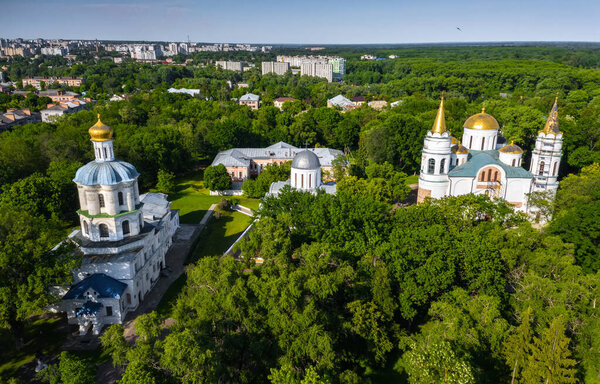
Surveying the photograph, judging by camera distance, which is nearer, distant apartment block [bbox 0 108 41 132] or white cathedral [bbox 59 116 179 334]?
white cathedral [bbox 59 116 179 334]

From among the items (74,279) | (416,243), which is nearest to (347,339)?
(416,243)

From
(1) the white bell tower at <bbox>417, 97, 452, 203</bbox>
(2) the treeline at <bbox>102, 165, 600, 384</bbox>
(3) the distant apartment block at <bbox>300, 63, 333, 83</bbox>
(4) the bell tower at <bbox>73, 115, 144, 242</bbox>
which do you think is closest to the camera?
(2) the treeline at <bbox>102, 165, 600, 384</bbox>

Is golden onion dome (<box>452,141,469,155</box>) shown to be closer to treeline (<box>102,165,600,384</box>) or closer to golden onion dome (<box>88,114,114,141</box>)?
treeline (<box>102,165,600,384</box>)

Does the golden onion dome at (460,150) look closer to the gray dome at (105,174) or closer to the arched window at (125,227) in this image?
the gray dome at (105,174)

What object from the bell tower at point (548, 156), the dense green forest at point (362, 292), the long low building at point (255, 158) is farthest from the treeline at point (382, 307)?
the long low building at point (255, 158)

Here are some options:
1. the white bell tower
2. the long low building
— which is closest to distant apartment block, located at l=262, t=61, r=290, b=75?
the long low building
